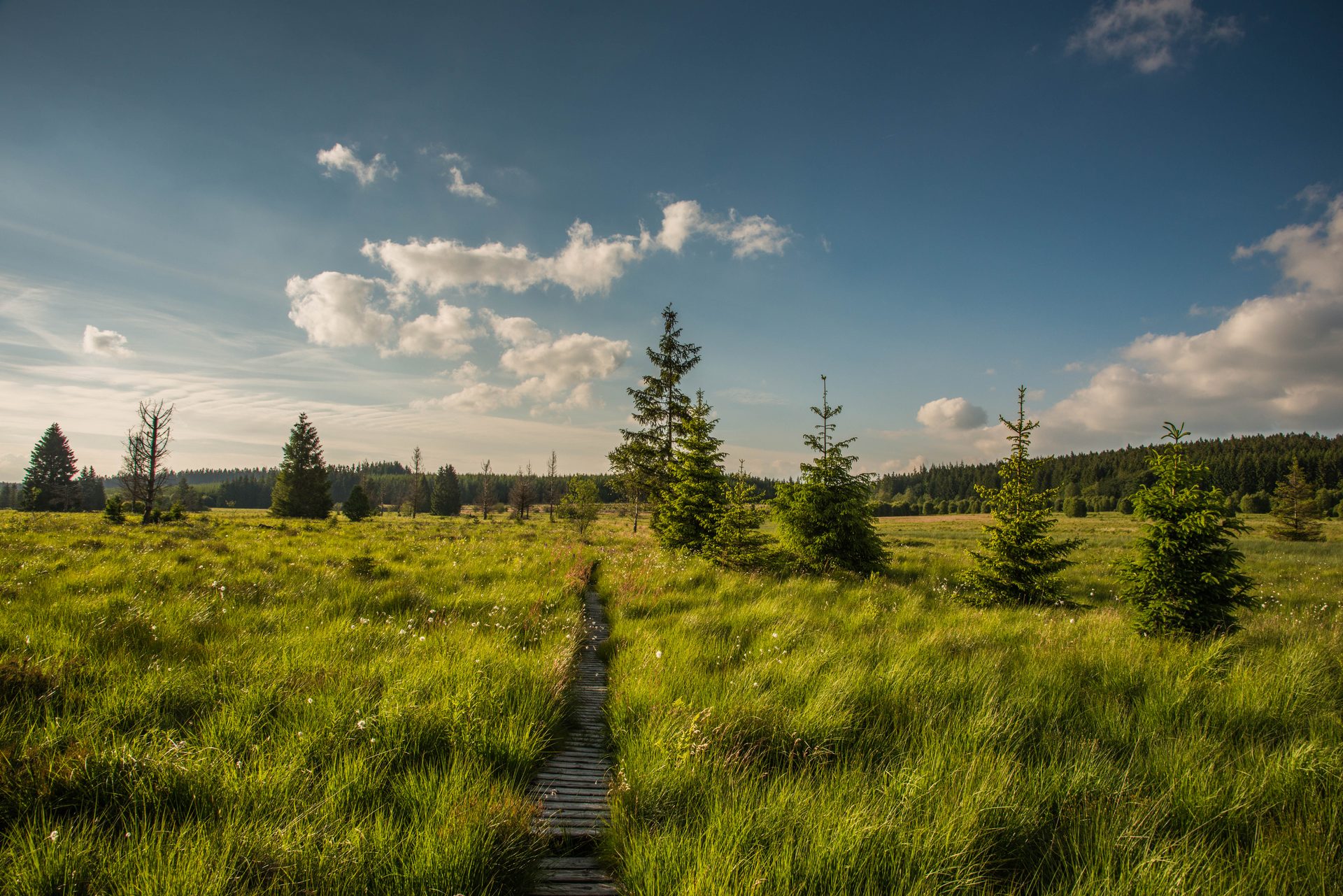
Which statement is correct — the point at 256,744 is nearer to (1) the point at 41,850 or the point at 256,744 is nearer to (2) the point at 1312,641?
(1) the point at 41,850

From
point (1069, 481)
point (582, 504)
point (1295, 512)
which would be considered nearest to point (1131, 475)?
point (1069, 481)

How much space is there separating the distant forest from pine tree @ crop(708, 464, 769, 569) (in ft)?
190

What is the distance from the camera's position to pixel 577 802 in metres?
3.18

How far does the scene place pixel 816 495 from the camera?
13117 mm

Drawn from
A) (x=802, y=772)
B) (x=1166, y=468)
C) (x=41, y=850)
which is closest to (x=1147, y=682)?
(x=802, y=772)

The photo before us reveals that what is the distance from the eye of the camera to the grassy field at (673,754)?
2.23 m

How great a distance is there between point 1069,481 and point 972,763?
13457 centimetres

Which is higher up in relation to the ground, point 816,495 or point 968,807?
point 816,495

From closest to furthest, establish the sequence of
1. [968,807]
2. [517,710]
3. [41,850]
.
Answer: [41,850], [968,807], [517,710]

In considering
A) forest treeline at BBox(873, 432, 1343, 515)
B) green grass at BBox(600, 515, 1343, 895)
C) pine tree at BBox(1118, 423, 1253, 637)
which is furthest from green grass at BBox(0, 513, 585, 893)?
forest treeline at BBox(873, 432, 1343, 515)

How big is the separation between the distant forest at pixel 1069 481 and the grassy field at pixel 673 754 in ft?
214

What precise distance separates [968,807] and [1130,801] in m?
1.00

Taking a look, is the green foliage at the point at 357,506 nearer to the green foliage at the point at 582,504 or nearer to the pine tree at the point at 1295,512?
the green foliage at the point at 582,504

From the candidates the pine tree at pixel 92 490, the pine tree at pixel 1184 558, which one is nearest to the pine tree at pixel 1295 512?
the pine tree at pixel 1184 558
